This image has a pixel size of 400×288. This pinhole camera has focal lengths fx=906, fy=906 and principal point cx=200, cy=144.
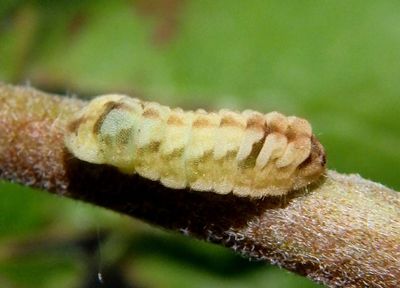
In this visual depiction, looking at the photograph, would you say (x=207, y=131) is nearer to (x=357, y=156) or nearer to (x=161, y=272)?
(x=357, y=156)

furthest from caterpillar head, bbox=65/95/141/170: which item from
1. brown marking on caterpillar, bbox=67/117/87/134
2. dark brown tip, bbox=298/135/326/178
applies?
dark brown tip, bbox=298/135/326/178

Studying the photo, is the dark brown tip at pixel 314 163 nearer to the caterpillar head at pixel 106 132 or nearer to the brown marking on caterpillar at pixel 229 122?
the brown marking on caterpillar at pixel 229 122

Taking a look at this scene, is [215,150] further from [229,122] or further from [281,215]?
[281,215]

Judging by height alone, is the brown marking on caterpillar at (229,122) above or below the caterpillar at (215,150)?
above

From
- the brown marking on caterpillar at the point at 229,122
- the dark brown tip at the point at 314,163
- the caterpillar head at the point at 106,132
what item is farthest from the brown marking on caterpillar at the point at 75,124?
the dark brown tip at the point at 314,163

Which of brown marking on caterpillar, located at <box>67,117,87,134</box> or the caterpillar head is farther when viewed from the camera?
brown marking on caterpillar, located at <box>67,117,87,134</box>

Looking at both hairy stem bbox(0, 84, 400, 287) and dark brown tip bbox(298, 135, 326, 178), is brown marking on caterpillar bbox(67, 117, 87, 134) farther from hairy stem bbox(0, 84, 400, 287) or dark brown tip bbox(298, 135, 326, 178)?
dark brown tip bbox(298, 135, 326, 178)

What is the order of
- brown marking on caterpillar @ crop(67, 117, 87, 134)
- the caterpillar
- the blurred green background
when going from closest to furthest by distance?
the caterpillar → brown marking on caterpillar @ crop(67, 117, 87, 134) → the blurred green background
